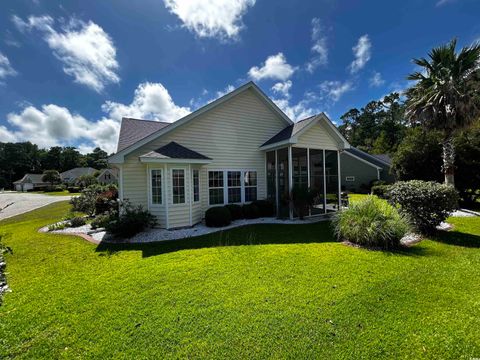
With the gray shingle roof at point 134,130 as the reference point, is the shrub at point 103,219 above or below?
below

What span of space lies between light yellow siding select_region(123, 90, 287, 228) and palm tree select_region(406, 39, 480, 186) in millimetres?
9205

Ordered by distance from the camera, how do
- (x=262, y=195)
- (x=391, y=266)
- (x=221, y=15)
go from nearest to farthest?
(x=391, y=266) → (x=221, y=15) → (x=262, y=195)

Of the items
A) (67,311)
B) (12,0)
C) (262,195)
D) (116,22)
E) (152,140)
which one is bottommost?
(67,311)

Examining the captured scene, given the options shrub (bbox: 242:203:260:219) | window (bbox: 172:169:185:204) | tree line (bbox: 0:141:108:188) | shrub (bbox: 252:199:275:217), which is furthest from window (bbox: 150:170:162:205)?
tree line (bbox: 0:141:108:188)

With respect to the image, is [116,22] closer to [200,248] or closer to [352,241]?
[200,248]

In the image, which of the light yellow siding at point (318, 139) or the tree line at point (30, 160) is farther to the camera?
the tree line at point (30, 160)

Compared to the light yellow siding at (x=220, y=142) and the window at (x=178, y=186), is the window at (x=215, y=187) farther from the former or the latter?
the window at (x=178, y=186)

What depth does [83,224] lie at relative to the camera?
10570mm

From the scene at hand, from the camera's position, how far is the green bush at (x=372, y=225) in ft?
20.4

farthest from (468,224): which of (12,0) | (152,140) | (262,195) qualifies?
(12,0)

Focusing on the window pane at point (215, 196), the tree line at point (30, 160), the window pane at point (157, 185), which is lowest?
the window pane at point (215, 196)

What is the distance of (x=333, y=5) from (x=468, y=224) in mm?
12502

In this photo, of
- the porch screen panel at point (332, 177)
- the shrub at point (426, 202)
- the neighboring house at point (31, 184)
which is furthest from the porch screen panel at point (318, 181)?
the neighboring house at point (31, 184)

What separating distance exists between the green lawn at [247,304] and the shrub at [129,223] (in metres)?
1.68
